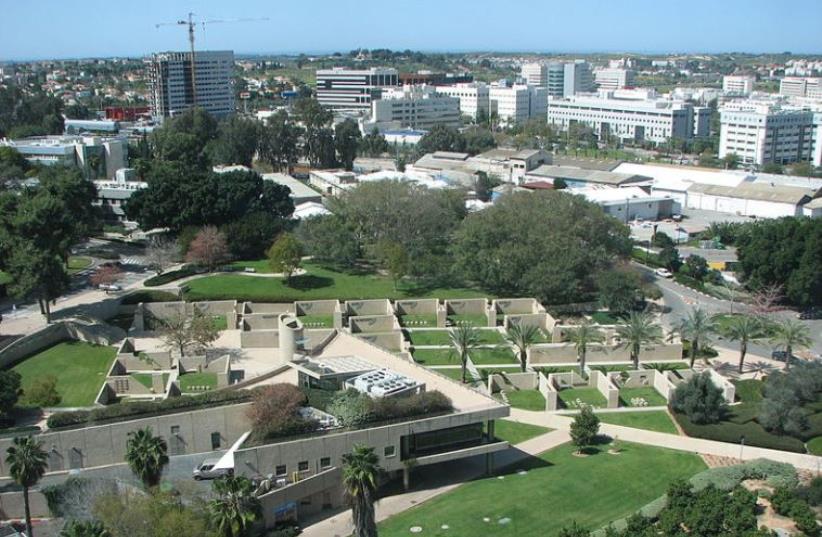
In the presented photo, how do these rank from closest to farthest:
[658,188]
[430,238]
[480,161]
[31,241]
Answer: [31,241] → [430,238] → [658,188] → [480,161]

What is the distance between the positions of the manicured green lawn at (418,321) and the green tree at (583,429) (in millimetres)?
19847

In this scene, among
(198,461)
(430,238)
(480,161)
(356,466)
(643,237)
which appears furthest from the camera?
(480,161)

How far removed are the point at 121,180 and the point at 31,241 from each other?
37.9 meters

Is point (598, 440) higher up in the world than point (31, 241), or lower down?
lower down

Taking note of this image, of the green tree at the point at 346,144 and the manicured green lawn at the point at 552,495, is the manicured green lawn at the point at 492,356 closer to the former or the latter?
the manicured green lawn at the point at 552,495

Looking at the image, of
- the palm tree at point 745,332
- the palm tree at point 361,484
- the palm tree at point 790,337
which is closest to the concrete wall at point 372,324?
the palm tree at point 745,332

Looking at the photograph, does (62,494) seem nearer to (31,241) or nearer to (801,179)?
(31,241)

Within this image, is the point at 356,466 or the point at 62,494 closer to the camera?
the point at 356,466

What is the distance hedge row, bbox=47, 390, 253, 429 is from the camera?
37.0 m

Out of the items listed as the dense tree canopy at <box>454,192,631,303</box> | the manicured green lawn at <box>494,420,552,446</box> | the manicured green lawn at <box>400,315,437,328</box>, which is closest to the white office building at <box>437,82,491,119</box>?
the dense tree canopy at <box>454,192,631,303</box>

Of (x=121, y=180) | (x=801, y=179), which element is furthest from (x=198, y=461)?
(x=801, y=179)

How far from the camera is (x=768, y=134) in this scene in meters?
136

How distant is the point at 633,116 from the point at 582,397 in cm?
12931

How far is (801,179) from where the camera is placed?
108 meters
